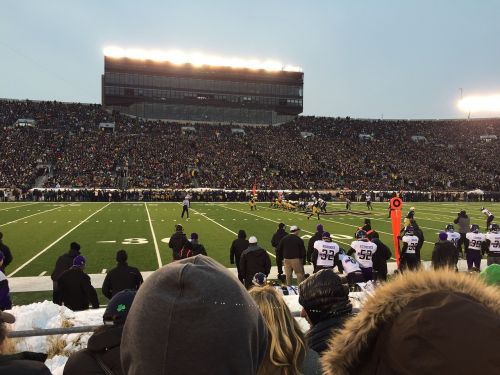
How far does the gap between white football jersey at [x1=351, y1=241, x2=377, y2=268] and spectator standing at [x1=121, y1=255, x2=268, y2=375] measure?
7859 millimetres

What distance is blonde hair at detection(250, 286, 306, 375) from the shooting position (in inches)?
79.2

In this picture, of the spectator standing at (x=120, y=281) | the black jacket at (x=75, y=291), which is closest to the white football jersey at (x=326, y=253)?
the spectator standing at (x=120, y=281)

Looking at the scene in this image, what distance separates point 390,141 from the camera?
70875mm

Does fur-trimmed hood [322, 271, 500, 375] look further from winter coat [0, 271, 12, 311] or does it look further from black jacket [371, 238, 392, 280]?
black jacket [371, 238, 392, 280]

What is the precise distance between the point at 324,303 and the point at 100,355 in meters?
1.38

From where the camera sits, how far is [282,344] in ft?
6.86

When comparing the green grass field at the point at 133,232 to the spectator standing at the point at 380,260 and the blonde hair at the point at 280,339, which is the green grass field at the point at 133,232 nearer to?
the spectator standing at the point at 380,260

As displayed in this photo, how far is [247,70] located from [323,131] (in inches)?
656

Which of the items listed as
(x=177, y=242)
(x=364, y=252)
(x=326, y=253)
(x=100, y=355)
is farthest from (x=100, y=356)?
(x=177, y=242)

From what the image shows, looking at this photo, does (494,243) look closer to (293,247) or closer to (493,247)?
(493,247)

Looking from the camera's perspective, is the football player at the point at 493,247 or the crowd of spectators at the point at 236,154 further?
the crowd of spectators at the point at 236,154

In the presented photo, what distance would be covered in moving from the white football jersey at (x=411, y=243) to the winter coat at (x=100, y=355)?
970cm

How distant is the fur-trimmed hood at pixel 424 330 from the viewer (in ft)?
2.86

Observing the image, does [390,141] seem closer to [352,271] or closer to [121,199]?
[121,199]
